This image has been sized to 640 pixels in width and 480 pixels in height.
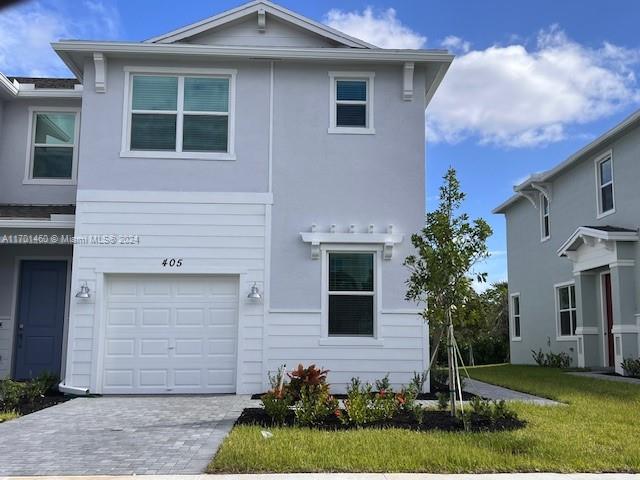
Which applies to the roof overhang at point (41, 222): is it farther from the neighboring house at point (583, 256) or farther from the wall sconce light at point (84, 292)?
the neighboring house at point (583, 256)

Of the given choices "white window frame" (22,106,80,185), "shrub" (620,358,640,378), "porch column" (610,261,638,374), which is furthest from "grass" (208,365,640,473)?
"white window frame" (22,106,80,185)

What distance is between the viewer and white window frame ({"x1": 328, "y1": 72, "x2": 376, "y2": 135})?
12.0m

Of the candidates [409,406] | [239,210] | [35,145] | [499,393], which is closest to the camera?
[409,406]

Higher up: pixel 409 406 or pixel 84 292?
pixel 84 292

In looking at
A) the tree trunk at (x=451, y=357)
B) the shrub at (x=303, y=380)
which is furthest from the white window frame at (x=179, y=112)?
the tree trunk at (x=451, y=357)

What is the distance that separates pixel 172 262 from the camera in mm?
11555

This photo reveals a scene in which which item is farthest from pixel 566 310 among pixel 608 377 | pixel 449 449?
pixel 449 449

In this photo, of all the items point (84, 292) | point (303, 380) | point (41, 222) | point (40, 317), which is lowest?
point (303, 380)

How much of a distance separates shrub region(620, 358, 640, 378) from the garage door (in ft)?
28.9

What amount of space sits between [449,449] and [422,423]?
1.47 metres

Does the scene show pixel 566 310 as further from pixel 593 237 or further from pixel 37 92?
pixel 37 92

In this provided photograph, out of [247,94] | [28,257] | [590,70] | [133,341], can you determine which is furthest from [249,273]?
[590,70]

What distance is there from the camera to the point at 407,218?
1179 cm

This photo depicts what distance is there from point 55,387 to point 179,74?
20.4 ft
